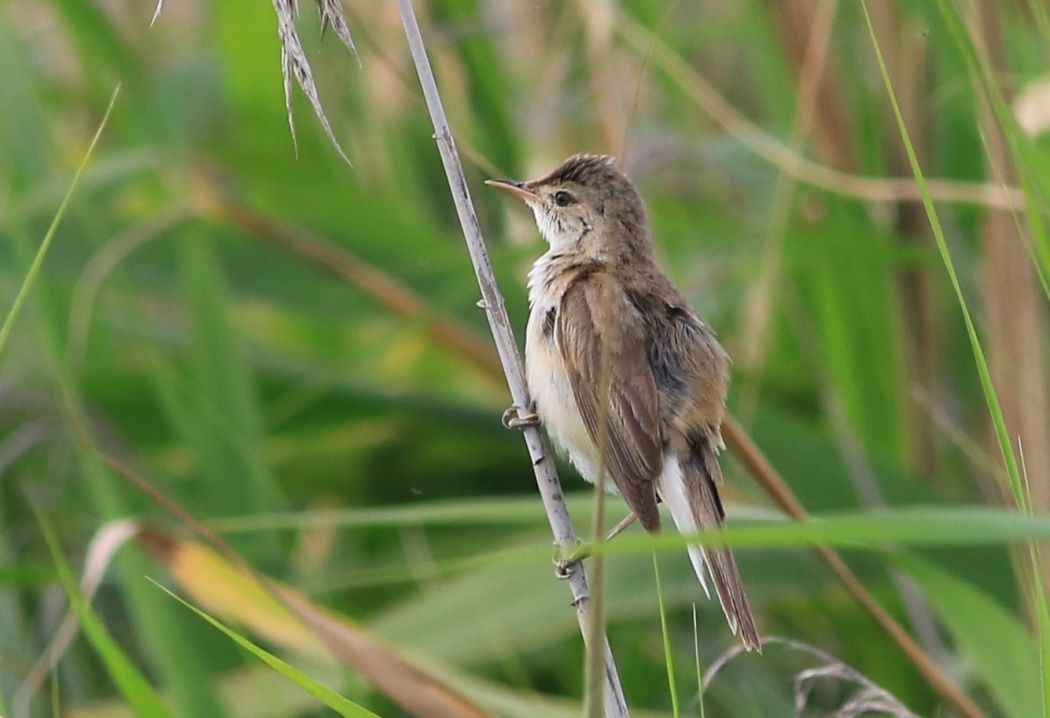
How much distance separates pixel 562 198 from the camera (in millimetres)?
2807

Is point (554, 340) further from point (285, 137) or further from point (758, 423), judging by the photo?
point (285, 137)

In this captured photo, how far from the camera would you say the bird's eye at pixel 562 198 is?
280cm

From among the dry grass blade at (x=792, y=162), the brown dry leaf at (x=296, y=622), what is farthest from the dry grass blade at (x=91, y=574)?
the dry grass blade at (x=792, y=162)

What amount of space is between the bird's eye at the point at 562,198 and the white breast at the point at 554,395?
0.25m

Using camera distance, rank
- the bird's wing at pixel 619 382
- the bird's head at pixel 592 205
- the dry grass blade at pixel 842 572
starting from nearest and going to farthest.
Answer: the dry grass blade at pixel 842 572 < the bird's wing at pixel 619 382 < the bird's head at pixel 592 205

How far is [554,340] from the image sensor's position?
2.53 meters

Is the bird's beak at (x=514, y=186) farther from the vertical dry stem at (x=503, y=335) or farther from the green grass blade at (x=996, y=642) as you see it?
the green grass blade at (x=996, y=642)

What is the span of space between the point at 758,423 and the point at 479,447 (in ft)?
3.34

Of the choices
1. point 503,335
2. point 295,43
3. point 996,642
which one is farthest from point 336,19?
point 996,642

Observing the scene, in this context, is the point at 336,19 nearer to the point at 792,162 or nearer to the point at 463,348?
the point at 463,348

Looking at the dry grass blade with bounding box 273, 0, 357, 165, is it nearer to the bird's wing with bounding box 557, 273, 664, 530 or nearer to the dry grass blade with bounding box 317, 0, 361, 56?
the dry grass blade with bounding box 317, 0, 361, 56

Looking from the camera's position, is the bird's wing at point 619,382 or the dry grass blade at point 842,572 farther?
the bird's wing at point 619,382

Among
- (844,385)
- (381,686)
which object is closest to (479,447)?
(844,385)

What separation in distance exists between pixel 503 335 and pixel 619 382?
1.66 ft
